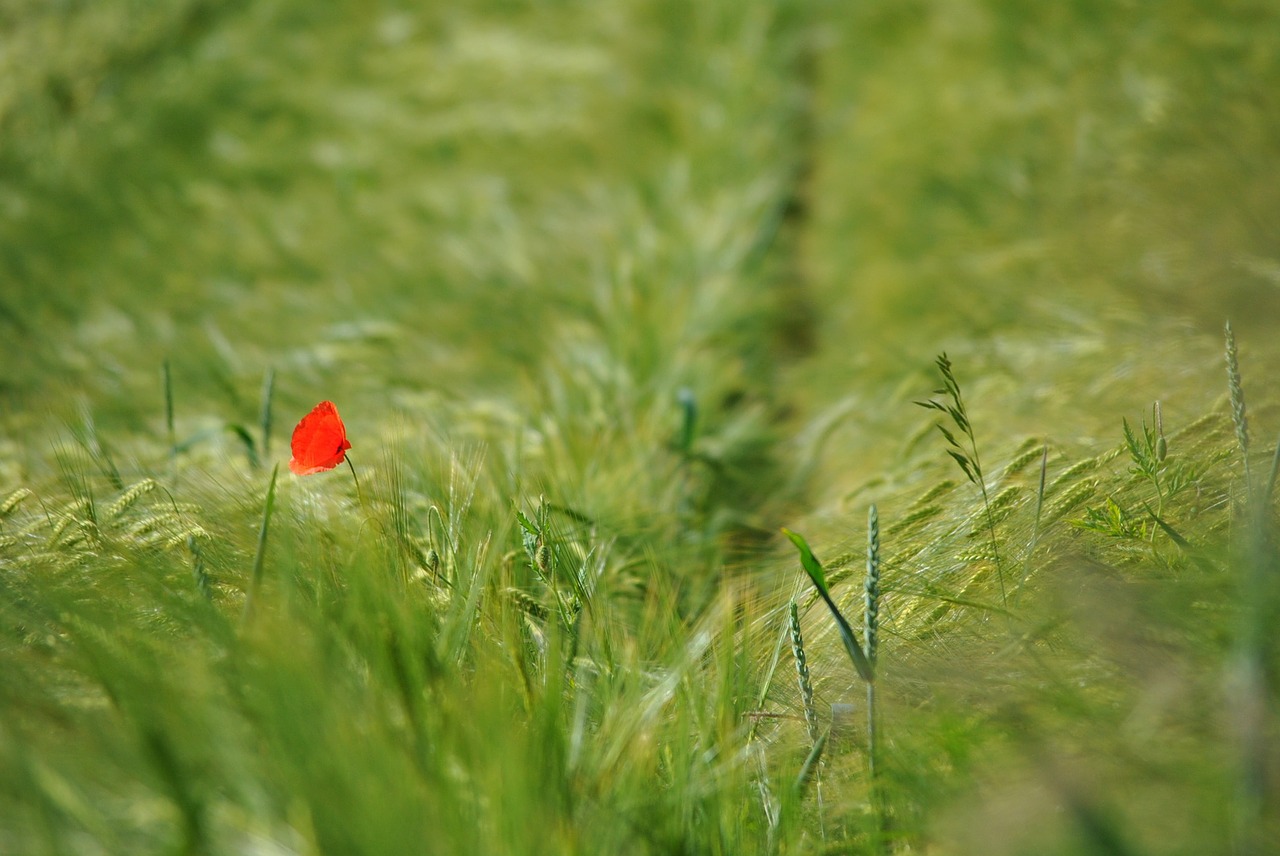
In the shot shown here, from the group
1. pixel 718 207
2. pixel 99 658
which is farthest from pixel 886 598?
pixel 718 207

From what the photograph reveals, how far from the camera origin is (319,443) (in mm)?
1077

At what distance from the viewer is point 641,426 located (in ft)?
5.76

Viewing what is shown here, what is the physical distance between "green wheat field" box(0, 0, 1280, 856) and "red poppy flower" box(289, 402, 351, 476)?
0.15 feet

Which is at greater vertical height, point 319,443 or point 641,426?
point 641,426

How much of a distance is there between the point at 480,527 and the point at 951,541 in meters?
0.53

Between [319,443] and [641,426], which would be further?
[641,426]

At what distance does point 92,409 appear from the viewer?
169 cm

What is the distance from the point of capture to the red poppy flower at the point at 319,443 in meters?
1.07

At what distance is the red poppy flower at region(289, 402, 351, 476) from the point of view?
1.07 metres

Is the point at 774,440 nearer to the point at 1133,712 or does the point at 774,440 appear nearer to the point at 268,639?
the point at 1133,712

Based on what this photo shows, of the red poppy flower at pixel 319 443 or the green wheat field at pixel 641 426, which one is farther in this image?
the red poppy flower at pixel 319 443

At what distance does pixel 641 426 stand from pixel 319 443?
766 mm

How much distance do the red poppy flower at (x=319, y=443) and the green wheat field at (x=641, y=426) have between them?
0.05 m

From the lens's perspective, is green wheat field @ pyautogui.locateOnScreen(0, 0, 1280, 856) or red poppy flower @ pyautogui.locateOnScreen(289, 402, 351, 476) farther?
red poppy flower @ pyautogui.locateOnScreen(289, 402, 351, 476)
